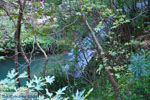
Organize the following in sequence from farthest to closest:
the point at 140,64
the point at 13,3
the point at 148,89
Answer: the point at 13,3, the point at 148,89, the point at 140,64

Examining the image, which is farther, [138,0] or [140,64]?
[138,0]

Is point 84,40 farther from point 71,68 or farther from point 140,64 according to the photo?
point 140,64

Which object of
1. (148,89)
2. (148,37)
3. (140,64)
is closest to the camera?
(140,64)

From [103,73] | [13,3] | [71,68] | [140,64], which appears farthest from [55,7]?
[140,64]

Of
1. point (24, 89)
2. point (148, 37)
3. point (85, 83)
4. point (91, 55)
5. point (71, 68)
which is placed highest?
point (24, 89)

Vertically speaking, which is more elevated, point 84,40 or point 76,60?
point 84,40

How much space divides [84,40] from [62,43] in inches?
17.2

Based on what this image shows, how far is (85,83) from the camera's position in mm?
4000

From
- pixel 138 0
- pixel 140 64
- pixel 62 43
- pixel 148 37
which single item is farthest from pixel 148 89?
pixel 138 0

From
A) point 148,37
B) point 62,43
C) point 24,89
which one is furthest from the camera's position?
point 62,43

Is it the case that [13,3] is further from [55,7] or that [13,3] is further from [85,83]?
[85,83]

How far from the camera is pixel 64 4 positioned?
364cm

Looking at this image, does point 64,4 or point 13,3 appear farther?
point 64,4

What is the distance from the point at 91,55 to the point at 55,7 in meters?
1.19
